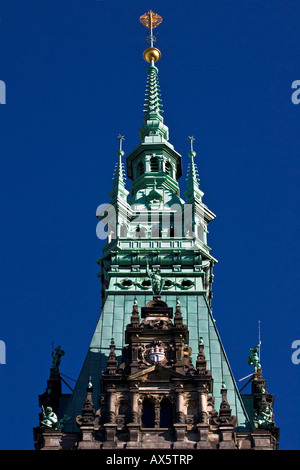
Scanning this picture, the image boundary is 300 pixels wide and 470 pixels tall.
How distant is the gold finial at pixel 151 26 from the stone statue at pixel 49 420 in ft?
104

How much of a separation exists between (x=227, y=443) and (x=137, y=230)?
18.5 metres

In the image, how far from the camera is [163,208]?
8275cm

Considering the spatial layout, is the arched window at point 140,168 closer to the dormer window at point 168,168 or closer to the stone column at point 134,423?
the dormer window at point 168,168

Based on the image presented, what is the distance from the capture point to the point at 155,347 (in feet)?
226

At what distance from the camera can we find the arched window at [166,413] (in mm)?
66562

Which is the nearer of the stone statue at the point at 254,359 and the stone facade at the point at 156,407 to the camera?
the stone facade at the point at 156,407

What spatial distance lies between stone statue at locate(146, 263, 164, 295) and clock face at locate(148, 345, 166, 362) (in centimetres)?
569

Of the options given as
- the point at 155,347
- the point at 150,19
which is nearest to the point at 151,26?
the point at 150,19

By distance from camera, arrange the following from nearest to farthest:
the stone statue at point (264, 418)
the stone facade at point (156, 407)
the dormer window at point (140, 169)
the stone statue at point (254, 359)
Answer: the stone facade at point (156, 407) → the stone statue at point (264, 418) → the stone statue at point (254, 359) → the dormer window at point (140, 169)

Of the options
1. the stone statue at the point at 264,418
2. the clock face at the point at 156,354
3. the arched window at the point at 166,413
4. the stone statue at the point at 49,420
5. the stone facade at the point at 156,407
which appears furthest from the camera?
the clock face at the point at 156,354

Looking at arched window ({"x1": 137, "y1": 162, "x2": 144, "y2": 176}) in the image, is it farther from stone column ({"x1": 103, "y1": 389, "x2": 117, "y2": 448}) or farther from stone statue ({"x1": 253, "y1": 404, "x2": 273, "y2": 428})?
stone column ({"x1": 103, "y1": 389, "x2": 117, "y2": 448})

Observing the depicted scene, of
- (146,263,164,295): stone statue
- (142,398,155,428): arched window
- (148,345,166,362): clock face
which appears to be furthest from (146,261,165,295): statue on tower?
(142,398,155,428): arched window

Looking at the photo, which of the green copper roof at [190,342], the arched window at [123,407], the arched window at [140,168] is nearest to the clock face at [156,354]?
the arched window at [123,407]
